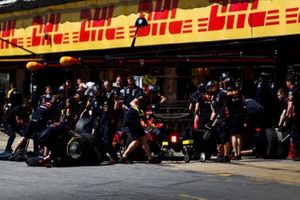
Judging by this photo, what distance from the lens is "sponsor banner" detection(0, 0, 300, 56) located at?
1634cm

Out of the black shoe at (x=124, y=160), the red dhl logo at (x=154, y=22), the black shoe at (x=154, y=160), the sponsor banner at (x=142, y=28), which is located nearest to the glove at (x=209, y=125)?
the black shoe at (x=154, y=160)

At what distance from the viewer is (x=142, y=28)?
1961 centimetres

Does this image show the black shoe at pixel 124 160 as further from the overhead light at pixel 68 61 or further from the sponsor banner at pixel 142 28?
the sponsor banner at pixel 142 28

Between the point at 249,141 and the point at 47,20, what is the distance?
35.2 feet

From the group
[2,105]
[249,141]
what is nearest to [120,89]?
[249,141]

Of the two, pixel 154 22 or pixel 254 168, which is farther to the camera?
pixel 154 22

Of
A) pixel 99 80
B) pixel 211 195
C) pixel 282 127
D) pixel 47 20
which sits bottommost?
pixel 211 195

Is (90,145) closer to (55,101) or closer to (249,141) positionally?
(55,101)

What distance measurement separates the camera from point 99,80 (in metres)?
22.9

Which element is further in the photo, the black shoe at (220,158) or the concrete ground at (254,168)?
the black shoe at (220,158)

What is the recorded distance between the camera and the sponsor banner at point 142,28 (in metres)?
16.3

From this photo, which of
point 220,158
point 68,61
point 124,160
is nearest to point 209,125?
point 220,158

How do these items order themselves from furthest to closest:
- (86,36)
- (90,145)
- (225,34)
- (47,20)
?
(47,20)
(86,36)
(225,34)
(90,145)

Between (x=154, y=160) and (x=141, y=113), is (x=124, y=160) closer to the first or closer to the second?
(x=154, y=160)
